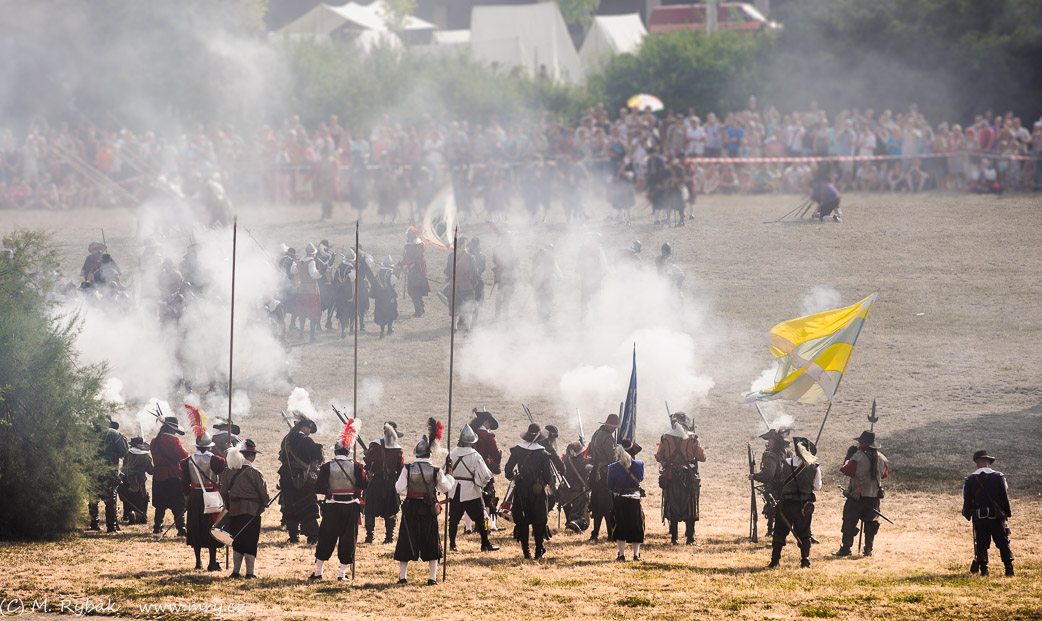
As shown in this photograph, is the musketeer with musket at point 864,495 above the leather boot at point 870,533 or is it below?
above

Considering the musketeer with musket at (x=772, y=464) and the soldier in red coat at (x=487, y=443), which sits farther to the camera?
the soldier in red coat at (x=487, y=443)

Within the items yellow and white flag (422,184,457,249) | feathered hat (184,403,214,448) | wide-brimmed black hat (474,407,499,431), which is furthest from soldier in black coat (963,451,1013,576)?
yellow and white flag (422,184,457,249)

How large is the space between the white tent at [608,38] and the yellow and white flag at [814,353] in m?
35.3

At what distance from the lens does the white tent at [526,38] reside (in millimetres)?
50781

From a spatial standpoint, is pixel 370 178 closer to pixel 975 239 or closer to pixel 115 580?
pixel 975 239

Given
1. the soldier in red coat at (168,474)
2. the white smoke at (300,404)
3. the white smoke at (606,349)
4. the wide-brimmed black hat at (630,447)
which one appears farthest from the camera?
the white smoke at (606,349)

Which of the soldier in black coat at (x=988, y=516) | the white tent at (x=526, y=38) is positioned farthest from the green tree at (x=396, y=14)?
the soldier in black coat at (x=988, y=516)

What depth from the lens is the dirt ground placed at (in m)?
11.2

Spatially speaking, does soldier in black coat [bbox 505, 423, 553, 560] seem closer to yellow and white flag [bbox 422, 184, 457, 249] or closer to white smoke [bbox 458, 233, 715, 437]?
white smoke [bbox 458, 233, 715, 437]

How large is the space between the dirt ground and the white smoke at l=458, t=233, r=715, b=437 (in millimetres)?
331

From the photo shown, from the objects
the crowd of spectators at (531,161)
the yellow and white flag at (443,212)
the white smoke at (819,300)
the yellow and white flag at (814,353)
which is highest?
the crowd of spectators at (531,161)

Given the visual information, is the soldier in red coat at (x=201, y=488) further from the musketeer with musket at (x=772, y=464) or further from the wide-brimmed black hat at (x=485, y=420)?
the musketeer with musket at (x=772, y=464)

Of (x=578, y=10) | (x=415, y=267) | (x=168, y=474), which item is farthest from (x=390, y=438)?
(x=578, y=10)

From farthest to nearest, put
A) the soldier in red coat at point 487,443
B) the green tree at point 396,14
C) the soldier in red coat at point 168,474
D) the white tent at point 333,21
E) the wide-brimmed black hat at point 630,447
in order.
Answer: the green tree at point 396,14, the white tent at point 333,21, the soldier in red coat at point 487,443, the soldier in red coat at point 168,474, the wide-brimmed black hat at point 630,447
